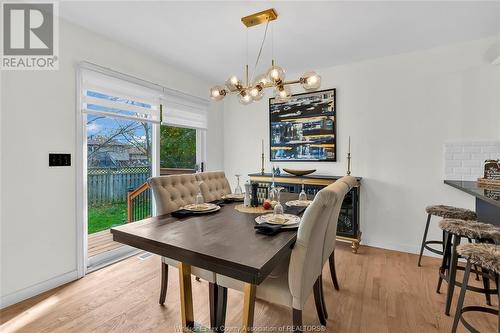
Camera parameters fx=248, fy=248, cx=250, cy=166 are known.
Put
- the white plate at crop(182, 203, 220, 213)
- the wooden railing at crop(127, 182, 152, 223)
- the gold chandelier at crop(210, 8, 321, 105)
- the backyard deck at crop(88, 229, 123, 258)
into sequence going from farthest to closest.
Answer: the wooden railing at crop(127, 182, 152, 223), the backyard deck at crop(88, 229, 123, 258), the gold chandelier at crop(210, 8, 321, 105), the white plate at crop(182, 203, 220, 213)

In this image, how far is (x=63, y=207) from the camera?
2.27m

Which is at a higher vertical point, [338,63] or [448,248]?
[338,63]

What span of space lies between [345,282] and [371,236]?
1145mm

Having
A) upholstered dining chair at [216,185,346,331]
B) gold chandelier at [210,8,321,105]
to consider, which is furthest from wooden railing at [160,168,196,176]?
upholstered dining chair at [216,185,346,331]

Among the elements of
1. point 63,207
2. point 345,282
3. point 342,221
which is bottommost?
point 345,282

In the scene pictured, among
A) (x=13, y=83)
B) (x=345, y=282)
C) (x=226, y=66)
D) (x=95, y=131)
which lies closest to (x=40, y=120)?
(x=13, y=83)

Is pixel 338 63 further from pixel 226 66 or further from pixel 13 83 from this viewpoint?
pixel 13 83

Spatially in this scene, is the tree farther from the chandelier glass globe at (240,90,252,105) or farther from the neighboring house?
the chandelier glass globe at (240,90,252,105)

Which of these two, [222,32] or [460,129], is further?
[460,129]

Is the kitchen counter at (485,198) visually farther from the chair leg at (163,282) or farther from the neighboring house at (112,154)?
the neighboring house at (112,154)

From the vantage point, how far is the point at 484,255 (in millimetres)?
1292

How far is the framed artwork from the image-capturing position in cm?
337

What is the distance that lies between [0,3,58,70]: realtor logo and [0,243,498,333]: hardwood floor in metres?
1.90

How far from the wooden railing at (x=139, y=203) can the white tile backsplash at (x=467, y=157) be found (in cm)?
355
